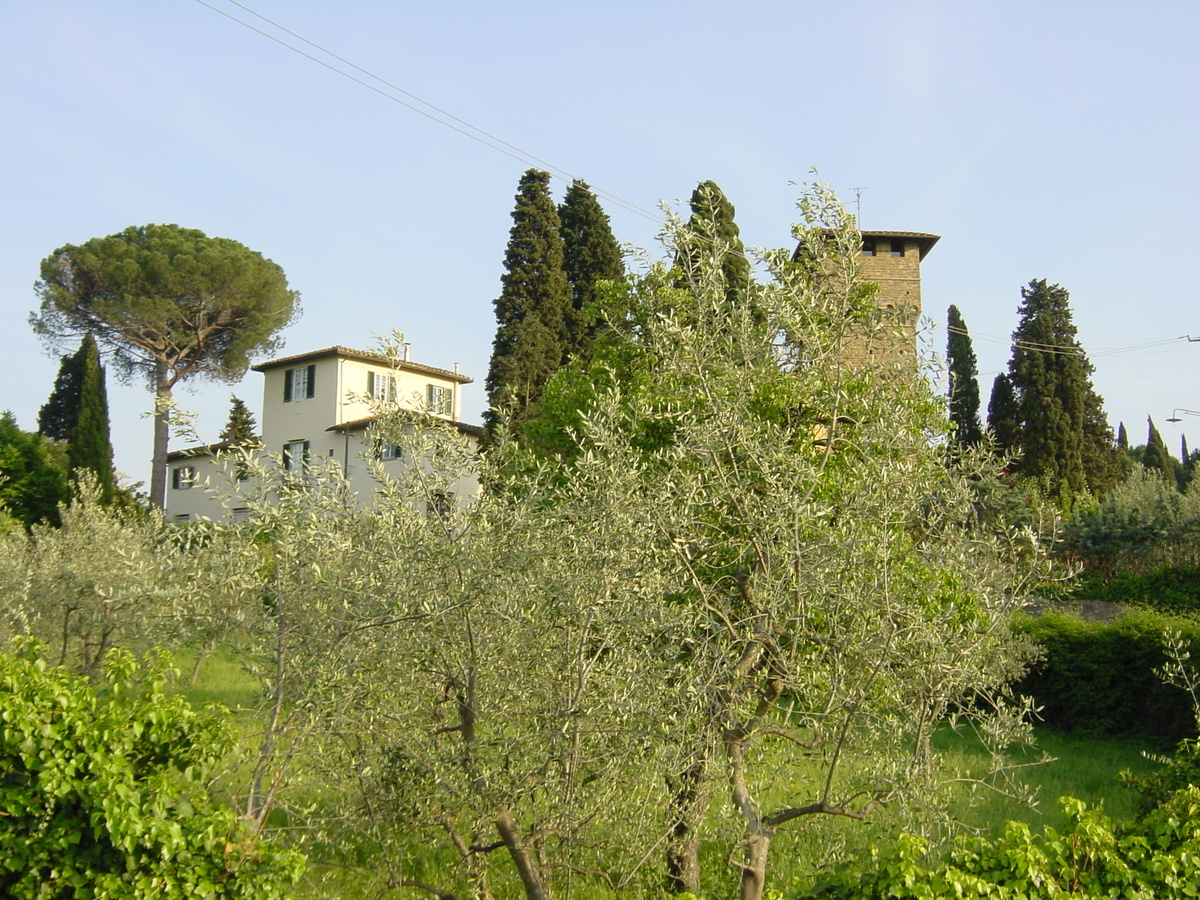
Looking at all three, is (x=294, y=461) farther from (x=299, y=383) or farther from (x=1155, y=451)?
(x=1155, y=451)

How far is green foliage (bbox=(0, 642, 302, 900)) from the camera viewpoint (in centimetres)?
396

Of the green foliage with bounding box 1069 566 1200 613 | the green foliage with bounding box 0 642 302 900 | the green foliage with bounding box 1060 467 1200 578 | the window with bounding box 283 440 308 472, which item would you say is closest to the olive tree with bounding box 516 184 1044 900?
the window with bounding box 283 440 308 472

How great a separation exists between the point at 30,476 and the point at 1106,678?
29.0 meters

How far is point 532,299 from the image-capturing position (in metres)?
27.3

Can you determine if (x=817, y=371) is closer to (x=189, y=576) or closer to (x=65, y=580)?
(x=189, y=576)

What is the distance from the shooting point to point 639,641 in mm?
4730

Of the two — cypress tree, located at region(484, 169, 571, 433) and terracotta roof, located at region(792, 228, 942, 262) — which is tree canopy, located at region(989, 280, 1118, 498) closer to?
terracotta roof, located at region(792, 228, 942, 262)

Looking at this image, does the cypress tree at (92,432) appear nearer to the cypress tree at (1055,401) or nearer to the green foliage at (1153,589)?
the green foliage at (1153,589)

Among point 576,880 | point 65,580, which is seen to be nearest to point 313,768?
point 576,880

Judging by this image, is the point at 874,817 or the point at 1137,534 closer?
the point at 874,817

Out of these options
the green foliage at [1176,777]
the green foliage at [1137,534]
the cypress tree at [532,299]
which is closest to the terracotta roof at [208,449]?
the green foliage at [1176,777]

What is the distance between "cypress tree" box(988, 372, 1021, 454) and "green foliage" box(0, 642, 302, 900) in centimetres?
3560

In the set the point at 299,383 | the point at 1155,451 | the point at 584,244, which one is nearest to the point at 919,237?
the point at 584,244

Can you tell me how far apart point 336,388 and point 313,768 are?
3095 cm
